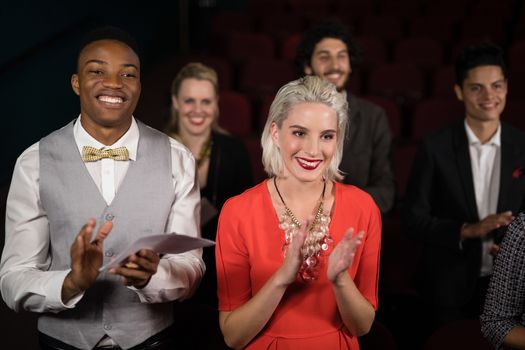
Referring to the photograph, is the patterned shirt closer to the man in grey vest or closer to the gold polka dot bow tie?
the man in grey vest

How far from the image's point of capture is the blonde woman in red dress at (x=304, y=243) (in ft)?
5.76

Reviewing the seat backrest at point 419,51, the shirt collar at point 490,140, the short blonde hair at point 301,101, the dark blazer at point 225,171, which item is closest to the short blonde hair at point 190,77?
the dark blazer at point 225,171

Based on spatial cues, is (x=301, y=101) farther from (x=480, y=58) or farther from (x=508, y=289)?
(x=480, y=58)

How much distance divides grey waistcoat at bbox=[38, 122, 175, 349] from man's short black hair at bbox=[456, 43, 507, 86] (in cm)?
137

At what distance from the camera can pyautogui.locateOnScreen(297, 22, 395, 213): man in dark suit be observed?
2770mm

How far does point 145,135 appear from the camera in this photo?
1.84 m

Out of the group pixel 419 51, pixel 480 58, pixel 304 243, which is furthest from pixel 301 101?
pixel 419 51

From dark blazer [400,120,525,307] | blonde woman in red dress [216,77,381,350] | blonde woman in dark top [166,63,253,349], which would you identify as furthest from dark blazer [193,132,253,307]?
blonde woman in red dress [216,77,381,350]

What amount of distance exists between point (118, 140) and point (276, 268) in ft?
1.71

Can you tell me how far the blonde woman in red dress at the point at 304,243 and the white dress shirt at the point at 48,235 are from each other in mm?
101

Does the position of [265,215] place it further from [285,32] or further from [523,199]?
[285,32]

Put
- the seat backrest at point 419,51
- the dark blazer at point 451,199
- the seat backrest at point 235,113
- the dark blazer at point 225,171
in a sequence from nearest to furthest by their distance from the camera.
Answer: the dark blazer at point 451,199 → the dark blazer at point 225,171 → the seat backrest at point 235,113 → the seat backrest at point 419,51

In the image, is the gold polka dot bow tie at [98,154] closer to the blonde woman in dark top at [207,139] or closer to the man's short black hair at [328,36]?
the blonde woman in dark top at [207,139]

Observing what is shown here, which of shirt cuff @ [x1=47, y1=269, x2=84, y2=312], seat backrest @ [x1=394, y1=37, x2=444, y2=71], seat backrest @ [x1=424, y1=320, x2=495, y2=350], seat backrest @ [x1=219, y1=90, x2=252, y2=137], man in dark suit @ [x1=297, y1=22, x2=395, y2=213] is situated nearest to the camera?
shirt cuff @ [x1=47, y1=269, x2=84, y2=312]
